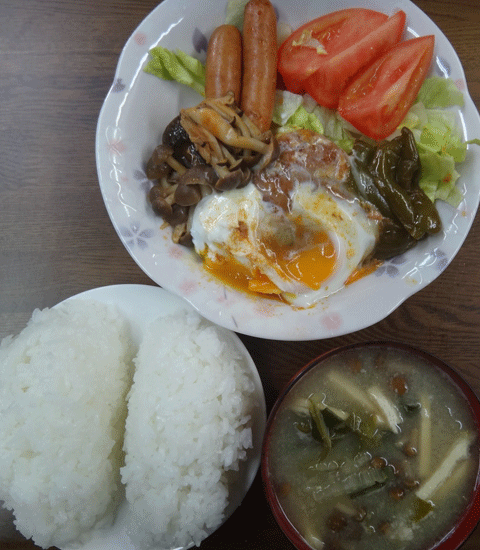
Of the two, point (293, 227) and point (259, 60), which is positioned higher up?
point (259, 60)

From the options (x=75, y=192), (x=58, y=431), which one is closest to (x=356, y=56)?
(x=75, y=192)

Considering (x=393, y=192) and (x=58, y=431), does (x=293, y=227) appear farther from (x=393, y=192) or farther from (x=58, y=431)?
(x=58, y=431)

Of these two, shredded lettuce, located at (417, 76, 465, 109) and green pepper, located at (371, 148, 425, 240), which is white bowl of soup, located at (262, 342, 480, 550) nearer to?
green pepper, located at (371, 148, 425, 240)

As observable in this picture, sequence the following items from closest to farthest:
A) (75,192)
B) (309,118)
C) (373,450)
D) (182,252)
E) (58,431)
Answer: (373,450), (58,431), (182,252), (309,118), (75,192)

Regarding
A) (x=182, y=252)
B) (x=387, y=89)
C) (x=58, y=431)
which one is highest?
(x=387, y=89)

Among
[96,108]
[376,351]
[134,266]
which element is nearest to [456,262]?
[376,351]
